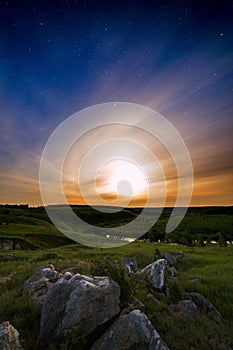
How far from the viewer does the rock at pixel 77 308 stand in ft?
29.2

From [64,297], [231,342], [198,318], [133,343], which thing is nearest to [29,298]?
[64,297]

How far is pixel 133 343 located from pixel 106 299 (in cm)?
175

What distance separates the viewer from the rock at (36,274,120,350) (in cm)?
891

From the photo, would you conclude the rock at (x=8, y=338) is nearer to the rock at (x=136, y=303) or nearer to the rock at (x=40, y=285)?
the rock at (x=40, y=285)

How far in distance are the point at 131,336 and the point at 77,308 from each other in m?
2.01

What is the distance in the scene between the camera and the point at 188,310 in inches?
505

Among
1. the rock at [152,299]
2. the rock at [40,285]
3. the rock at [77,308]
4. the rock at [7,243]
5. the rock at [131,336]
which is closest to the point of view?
the rock at [131,336]

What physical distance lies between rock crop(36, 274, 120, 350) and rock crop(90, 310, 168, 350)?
48 cm

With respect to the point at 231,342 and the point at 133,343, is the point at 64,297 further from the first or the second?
the point at 231,342

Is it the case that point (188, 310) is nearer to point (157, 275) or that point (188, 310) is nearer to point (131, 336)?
point (157, 275)

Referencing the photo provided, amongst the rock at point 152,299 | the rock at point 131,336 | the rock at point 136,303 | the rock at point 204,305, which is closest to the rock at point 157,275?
the rock at point 152,299

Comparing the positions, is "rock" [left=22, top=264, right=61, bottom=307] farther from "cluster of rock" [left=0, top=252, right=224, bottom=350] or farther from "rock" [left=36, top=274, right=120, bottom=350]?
"cluster of rock" [left=0, top=252, right=224, bottom=350]

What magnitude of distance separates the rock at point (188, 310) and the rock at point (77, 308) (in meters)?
3.98

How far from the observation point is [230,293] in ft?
59.2
